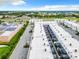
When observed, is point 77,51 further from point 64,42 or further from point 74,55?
point 64,42

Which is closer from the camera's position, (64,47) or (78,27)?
(64,47)

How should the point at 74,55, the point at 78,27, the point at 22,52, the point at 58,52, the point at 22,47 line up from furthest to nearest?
the point at 78,27 → the point at 22,47 → the point at 22,52 → the point at 58,52 → the point at 74,55

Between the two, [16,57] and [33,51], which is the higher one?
[33,51]

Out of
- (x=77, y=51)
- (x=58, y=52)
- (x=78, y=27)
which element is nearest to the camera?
(x=77, y=51)

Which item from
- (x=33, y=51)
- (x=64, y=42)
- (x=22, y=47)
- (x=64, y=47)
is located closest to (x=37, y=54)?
(x=33, y=51)

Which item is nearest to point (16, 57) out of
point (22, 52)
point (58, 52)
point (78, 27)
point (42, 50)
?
point (22, 52)

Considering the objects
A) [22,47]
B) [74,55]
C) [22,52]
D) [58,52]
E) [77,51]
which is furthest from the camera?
[22,47]

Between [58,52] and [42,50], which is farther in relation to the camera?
[58,52]

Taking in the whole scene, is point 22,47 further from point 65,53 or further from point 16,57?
point 65,53

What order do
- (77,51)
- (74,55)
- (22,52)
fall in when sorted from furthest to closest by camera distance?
(22,52) → (77,51) → (74,55)
